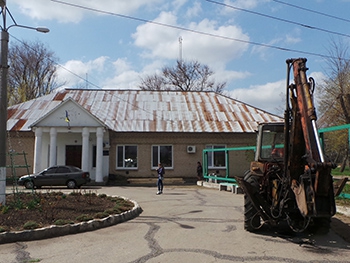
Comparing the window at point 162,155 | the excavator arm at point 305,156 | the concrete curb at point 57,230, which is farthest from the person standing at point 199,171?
the excavator arm at point 305,156

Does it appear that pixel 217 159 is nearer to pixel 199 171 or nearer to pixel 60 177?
pixel 199 171

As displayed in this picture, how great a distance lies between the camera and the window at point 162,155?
26.9m

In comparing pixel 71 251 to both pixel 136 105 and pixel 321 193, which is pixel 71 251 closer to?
pixel 321 193

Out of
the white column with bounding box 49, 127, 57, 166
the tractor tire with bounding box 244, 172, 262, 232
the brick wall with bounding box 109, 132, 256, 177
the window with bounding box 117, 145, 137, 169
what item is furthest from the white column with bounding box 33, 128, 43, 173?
the tractor tire with bounding box 244, 172, 262, 232

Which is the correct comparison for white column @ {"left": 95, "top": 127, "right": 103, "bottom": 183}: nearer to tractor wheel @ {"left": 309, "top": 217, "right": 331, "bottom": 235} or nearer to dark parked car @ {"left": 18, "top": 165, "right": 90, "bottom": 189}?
dark parked car @ {"left": 18, "top": 165, "right": 90, "bottom": 189}

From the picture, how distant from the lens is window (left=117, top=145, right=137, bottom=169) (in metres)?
26.7

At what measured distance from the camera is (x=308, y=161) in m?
6.27

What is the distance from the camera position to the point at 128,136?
86.9ft

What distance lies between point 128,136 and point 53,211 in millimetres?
16655

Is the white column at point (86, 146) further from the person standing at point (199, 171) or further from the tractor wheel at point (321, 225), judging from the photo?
the tractor wheel at point (321, 225)

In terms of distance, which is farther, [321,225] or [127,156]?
[127,156]

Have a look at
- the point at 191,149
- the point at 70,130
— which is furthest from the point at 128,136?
the point at 191,149

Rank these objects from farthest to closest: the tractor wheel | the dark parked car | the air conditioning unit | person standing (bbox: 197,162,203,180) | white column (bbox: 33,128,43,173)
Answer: the air conditioning unit → person standing (bbox: 197,162,203,180) → white column (bbox: 33,128,43,173) → the dark parked car → the tractor wheel

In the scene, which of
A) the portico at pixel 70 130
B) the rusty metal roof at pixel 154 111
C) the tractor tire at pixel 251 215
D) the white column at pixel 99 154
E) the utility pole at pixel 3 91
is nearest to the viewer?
the tractor tire at pixel 251 215
